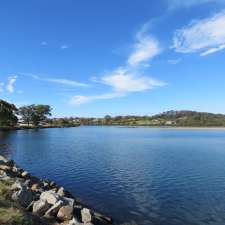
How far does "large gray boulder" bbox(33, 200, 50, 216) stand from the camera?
18.4m

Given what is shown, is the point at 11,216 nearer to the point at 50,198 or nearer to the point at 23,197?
the point at 23,197

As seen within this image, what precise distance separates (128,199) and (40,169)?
19682 mm

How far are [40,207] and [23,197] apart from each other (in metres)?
1.73

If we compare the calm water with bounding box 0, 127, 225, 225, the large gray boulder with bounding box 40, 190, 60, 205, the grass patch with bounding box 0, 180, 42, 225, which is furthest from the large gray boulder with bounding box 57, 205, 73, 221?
the calm water with bounding box 0, 127, 225, 225

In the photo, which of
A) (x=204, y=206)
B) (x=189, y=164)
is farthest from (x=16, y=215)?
(x=189, y=164)

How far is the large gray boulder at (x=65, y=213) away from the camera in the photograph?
60.3ft

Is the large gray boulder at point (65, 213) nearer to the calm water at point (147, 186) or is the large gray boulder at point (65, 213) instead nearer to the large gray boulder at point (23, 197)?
the large gray boulder at point (23, 197)

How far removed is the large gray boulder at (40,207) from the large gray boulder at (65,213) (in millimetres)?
890

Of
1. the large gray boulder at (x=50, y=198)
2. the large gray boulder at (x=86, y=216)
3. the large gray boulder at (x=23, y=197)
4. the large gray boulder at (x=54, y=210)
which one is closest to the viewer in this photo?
the large gray boulder at (x=54, y=210)

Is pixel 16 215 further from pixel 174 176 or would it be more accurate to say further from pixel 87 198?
pixel 174 176

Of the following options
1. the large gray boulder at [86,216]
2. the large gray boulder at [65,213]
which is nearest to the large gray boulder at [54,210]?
the large gray boulder at [65,213]

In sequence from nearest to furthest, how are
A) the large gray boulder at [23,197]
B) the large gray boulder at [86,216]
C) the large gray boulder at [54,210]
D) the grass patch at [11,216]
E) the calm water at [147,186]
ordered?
the grass patch at [11,216] → the large gray boulder at [54,210] → the large gray boulder at [86,216] → the large gray boulder at [23,197] → the calm water at [147,186]

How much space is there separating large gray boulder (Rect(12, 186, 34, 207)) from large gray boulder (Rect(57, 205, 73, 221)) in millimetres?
2356

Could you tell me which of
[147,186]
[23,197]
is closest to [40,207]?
[23,197]
